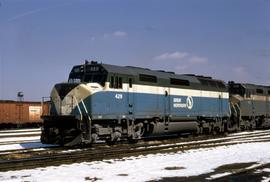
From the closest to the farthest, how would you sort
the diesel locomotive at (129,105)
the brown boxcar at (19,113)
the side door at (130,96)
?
the diesel locomotive at (129,105), the side door at (130,96), the brown boxcar at (19,113)

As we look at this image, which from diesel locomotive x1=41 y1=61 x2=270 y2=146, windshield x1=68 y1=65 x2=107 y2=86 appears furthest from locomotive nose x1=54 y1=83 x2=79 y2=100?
windshield x1=68 y1=65 x2=107 y2=86

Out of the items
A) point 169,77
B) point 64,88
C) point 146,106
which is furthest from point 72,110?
point 169,77

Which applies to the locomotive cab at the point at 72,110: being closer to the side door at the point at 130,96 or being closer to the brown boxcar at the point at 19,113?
the side door at the point at 130,96

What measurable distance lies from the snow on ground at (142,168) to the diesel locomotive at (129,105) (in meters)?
4.81

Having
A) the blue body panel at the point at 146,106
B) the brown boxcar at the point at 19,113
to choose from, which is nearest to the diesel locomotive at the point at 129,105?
the blue body panel at the point at 146,106

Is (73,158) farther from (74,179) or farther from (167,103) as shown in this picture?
(167,103)

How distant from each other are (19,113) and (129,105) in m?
26.7

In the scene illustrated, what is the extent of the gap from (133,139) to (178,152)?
17.2ft

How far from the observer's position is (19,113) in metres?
46.1

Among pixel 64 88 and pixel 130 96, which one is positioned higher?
pixel 64 88

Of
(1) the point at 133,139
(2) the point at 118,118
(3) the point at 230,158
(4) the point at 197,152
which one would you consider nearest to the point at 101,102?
(2) the point at 118,118

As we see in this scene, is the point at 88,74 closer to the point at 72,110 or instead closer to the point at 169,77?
the point at 72,110

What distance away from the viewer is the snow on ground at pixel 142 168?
11.2 meters

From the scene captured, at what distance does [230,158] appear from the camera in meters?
15.7
